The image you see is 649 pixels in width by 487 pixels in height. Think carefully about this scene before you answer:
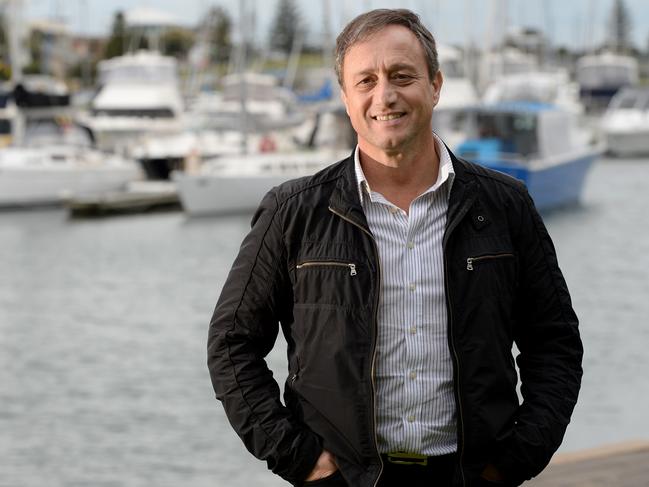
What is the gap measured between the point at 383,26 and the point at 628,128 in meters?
44.4

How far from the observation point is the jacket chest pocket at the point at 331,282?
2.59 metres

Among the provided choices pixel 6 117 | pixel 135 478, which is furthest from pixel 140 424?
pixel 6 117

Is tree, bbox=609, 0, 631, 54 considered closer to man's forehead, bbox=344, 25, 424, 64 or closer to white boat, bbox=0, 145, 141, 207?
white boat, bbox=0, 145, 141, 207

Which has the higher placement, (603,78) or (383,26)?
(383,26)

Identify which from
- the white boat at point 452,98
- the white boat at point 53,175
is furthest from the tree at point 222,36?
the white boat at point 53,175

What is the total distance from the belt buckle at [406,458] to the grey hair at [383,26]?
2.52 ft

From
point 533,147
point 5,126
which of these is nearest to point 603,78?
point 5,126

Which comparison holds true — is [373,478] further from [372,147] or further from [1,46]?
[1,46]

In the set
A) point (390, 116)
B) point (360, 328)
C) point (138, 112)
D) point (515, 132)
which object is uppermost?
point (390, 116)

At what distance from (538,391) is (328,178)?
2.05 ft

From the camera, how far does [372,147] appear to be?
2.68 meters

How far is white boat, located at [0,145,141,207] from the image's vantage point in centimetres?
3095

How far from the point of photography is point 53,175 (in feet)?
102

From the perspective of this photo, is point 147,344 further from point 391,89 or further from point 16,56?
point 16,56
